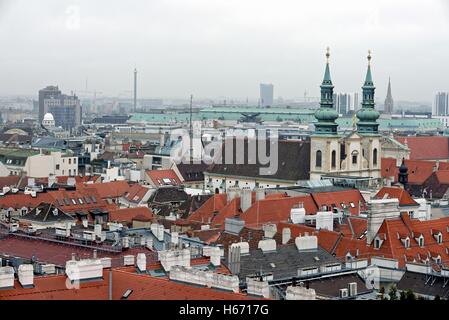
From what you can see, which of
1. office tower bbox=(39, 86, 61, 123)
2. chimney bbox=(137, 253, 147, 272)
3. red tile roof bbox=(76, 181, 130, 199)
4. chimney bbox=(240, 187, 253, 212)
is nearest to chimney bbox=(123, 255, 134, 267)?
chimney bbox=(137, 253, 147, 272)

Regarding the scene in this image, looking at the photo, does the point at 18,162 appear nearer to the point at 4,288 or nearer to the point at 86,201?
the point at 86,201

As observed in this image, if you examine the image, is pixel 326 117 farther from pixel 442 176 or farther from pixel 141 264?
pixel 141 264

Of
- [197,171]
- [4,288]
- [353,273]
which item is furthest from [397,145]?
[4,288]

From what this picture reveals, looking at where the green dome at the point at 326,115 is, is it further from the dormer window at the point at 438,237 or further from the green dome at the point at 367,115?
the dormer window at the point at 438,237

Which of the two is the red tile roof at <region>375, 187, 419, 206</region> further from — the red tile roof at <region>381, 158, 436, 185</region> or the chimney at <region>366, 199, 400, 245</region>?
the red tile roof at <region>381, 158, 436, 185</region>

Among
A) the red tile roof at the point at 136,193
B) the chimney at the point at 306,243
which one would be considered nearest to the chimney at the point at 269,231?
the chimney at the point at 306,243

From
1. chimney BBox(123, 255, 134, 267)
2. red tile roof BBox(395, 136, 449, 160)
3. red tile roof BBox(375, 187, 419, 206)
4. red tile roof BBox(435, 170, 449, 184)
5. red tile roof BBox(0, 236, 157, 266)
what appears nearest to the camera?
chimney BBox(123, 255, 134, 267)
